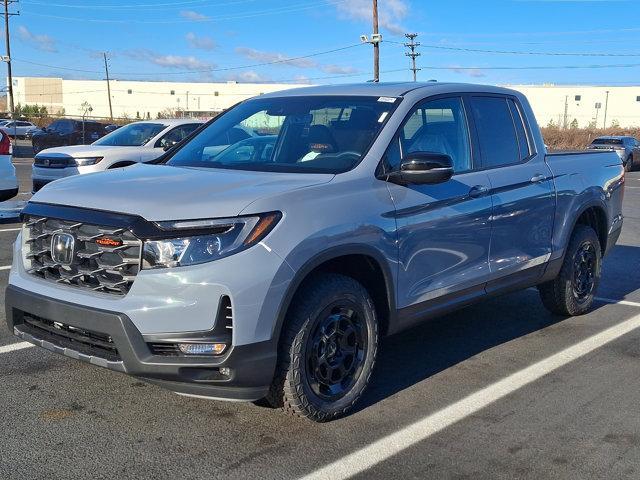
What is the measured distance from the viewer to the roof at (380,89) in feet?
16.2

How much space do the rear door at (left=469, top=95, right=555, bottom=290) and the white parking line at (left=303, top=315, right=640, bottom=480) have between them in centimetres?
67

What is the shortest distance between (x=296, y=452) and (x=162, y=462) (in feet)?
2.18

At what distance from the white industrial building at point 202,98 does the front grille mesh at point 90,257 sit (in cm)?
6676

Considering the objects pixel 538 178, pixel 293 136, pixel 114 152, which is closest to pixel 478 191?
pixel 538 178

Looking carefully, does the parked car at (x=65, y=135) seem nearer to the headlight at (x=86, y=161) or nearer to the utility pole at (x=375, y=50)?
the utility pole at (x=375, y=50)

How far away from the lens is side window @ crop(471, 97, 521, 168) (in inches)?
211

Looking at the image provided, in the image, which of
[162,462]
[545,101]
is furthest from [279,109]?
[545,101]

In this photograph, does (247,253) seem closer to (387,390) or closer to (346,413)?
(346,413)

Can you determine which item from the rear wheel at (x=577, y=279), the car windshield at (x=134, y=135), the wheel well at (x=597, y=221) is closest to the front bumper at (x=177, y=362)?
the rear wheel at (x=577, y=279)

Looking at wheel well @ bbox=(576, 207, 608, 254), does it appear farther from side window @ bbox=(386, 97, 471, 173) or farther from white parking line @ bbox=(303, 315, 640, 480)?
side window @ bbox=(386, 97, 471, 173)

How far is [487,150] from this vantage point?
211 inches

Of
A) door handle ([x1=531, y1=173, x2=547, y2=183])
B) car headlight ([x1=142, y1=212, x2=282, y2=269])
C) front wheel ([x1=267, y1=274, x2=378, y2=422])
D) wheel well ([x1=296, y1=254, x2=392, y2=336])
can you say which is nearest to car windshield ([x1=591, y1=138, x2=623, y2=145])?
door handle ([x1=531, y1=173, x2=547, y2=183])

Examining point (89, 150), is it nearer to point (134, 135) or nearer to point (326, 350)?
point (134, 135)

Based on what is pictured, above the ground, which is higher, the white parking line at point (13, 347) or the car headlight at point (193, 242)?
the car headlight at point (193, 242)
